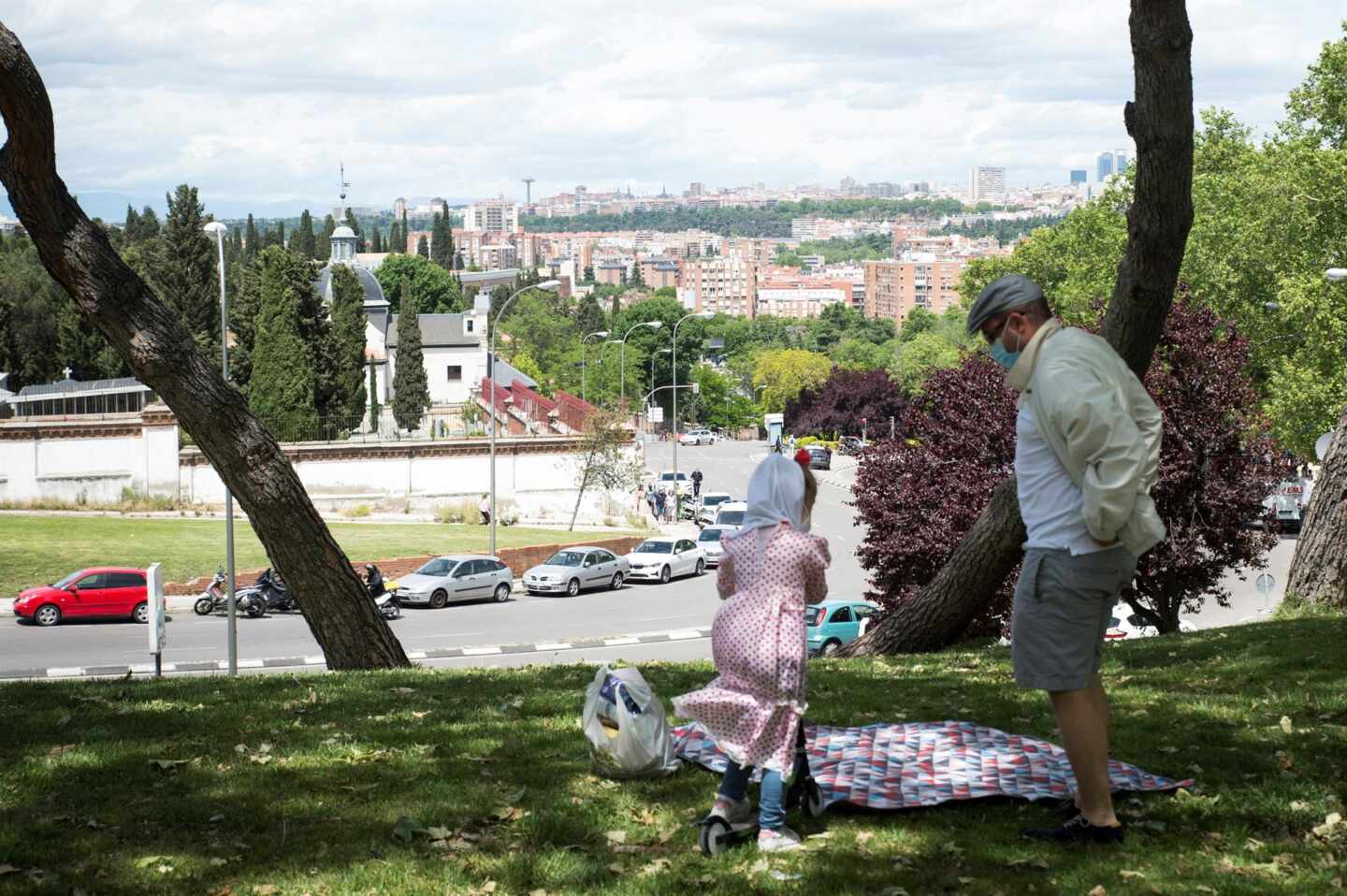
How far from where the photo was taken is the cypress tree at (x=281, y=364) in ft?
172

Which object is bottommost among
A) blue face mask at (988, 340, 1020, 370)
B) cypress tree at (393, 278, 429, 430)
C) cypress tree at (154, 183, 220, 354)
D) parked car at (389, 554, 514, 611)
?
parked car at (389, 554, 514, 611)

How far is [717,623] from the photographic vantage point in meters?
5.52

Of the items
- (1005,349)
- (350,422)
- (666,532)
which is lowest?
(666,532)

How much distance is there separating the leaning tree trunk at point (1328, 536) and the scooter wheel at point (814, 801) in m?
10.3

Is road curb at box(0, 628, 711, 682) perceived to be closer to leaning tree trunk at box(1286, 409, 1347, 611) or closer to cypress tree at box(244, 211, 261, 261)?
leaning tree trunk at box(1286, 409, 1347, 611)

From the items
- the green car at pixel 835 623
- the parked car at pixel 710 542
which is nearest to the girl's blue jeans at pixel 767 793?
the green car at pixel 835 623

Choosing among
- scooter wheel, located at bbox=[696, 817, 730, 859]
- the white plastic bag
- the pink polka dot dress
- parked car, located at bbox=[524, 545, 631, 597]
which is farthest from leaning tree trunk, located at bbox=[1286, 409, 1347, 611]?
parked car, located at bbox=[524, 545, 631, 597]

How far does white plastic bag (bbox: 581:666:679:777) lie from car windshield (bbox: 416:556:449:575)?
30360 mm

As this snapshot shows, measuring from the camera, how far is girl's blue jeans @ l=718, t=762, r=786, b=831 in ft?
17.2

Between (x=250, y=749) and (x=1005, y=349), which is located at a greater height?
(x=1005, y=349)

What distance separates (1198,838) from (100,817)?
4.17 m

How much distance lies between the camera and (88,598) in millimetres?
30250

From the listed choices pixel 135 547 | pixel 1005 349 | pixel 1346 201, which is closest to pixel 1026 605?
pixel 1005 349

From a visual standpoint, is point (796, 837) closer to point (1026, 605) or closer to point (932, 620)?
point (1026, 605)
